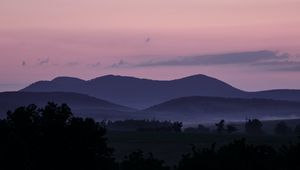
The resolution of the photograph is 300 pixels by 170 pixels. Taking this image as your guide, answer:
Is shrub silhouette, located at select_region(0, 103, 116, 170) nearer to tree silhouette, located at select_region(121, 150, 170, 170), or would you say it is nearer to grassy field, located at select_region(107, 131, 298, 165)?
tree silhouette, located at select_region(121, 150, 170, 170)

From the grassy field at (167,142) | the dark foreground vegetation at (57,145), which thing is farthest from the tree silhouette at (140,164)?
the grassy field at (167,142)

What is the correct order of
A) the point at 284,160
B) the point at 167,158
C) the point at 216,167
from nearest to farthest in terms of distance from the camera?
the point at 216,167 < the point at 284,160 < the point at 167,158

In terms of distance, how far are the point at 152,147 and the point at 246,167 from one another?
221 ft

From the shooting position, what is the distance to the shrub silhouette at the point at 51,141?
2973 cm

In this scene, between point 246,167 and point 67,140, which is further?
point 246,167

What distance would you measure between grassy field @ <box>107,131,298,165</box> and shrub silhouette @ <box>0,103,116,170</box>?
52.9m

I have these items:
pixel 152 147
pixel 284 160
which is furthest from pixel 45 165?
pixel 152 147

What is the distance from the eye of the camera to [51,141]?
30.1 meters

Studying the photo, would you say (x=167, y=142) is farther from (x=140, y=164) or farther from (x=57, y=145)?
(x=57, y=145)

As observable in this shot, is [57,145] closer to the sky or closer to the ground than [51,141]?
closer to the ground

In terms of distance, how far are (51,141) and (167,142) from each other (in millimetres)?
74356

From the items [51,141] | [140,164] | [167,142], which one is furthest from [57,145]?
[167,142]

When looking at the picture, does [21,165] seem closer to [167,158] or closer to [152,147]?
[167,158]

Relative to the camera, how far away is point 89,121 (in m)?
31.2
